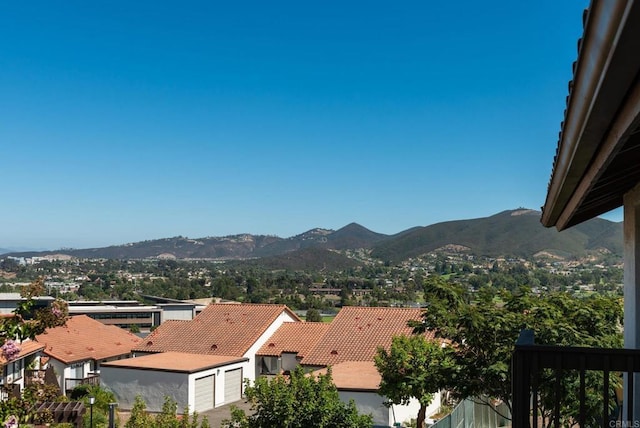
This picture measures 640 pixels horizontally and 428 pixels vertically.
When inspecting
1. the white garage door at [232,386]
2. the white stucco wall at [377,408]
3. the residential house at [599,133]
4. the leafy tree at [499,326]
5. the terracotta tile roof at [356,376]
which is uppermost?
the residential house at [599,133]

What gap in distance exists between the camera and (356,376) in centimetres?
2312

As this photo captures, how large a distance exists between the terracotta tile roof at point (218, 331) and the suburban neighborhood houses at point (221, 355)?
2.1 inches

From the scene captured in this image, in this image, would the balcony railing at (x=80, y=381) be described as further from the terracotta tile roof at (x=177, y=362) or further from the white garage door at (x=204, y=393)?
the white garage door at (x=204, y=393)

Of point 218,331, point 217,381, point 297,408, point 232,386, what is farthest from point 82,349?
point 297,408

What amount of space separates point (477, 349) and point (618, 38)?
11660 millimetres

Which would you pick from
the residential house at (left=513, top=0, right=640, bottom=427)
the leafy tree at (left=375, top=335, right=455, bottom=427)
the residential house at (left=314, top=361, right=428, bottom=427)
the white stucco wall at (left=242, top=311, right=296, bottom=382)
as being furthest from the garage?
the residential house at (left=513, top=0, right=640, bottom=427)

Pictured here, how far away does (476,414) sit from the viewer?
1747 centimetres

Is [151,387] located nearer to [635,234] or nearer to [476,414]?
[476,414]

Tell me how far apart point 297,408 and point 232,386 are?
17817 millimetres

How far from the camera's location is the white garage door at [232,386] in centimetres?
2864

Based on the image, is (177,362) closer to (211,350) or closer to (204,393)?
(204,393)

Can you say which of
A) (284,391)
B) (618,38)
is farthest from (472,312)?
(618,38)

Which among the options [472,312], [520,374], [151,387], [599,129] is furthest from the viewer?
[151,387]

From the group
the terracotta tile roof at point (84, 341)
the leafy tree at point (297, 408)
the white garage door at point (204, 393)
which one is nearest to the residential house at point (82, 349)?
the terracotta tile roof at point (84, 341)
